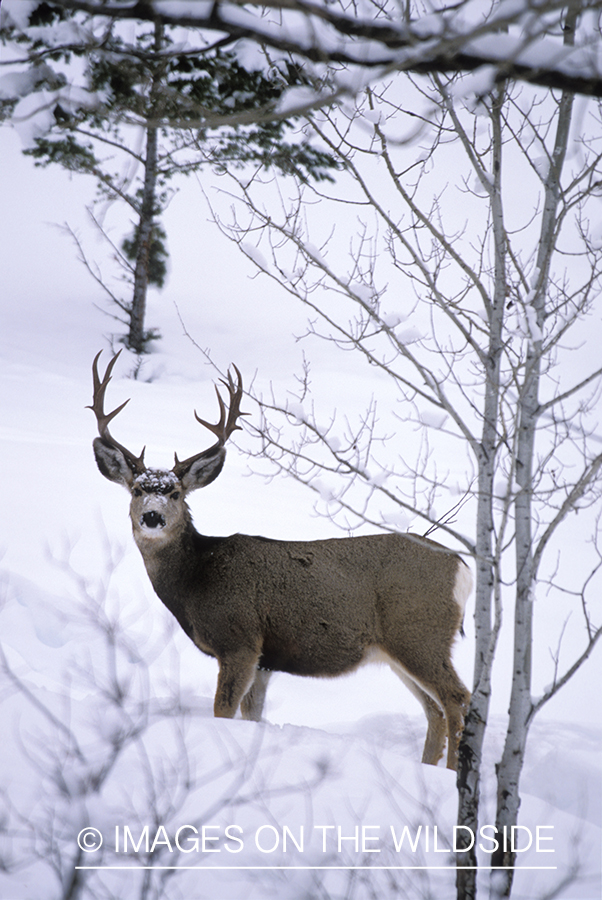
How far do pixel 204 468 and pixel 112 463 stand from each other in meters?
0.48

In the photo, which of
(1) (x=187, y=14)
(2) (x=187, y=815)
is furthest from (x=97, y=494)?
(1) (x=187, y=14)

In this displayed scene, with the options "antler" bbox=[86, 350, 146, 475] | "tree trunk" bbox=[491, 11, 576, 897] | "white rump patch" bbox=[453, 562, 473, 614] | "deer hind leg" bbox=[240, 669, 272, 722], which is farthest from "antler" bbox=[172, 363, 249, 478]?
"tree trunk" bbox=[491, 11, 576, 897]

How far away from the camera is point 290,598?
13.2 ft

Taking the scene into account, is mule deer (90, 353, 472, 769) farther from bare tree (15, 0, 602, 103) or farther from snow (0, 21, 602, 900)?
bare tree (15, 0, 602, 103)

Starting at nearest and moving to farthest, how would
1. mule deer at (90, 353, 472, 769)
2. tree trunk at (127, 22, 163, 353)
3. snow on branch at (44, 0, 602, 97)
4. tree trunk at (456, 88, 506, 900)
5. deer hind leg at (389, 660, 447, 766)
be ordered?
1. snow on branch at (44, 0, 602, 97)
2. tree trunk at (456, 88, 506, 900)
3. mule deer at (90, 353, 472, 769)
4. deer hind leg at (389, 660, 447, 766)
5. tree trunk at (127, 22, 163, 353)

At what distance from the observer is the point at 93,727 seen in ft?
10.2

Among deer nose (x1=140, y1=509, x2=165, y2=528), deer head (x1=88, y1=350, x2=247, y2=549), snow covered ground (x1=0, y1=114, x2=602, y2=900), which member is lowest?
snow covered ground (x1=0, y1=114, x2=602, y2=900)

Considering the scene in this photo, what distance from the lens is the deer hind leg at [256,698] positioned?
4141mm

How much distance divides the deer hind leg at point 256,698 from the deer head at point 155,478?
3.06 feet

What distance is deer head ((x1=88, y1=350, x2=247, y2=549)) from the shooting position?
382 cm

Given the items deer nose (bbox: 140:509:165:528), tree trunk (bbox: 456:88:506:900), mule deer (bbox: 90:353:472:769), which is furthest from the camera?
mule deer (bbox: 90:353:472:769)

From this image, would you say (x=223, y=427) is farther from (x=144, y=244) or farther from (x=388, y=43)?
(x=144, y=244)

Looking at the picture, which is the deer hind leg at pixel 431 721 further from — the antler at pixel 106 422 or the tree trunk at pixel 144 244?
the tree trunk at pixel 144 244

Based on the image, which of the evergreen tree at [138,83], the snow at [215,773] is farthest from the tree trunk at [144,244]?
the snow at [215,773]
